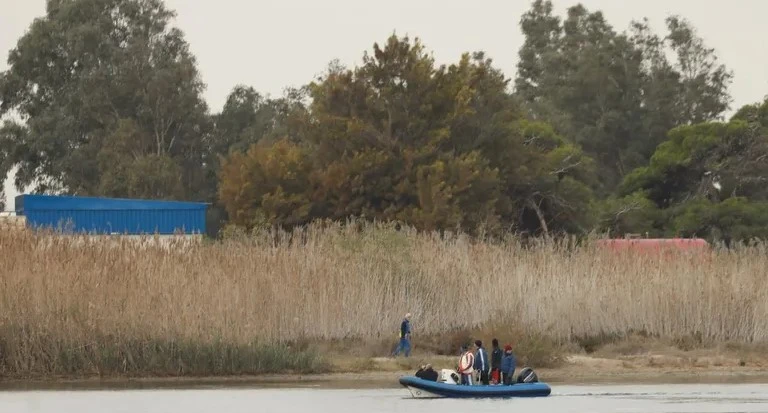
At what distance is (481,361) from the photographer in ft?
102

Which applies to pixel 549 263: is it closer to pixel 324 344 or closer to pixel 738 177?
pixel 324 344

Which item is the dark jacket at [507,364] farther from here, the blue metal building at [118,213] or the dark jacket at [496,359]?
the blue metal building at [118,213]

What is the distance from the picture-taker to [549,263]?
37.6 metres

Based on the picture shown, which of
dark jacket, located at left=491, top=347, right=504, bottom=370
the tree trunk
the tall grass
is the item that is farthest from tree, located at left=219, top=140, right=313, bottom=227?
dark jacket, located at left=491, top=347, right=504, bottom=370

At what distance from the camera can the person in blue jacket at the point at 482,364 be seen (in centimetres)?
3095

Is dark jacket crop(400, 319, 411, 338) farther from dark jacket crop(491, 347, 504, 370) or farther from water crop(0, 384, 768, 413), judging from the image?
dark jacket crop(491, 347, 504, 370)

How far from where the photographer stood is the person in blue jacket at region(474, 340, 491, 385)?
30953 millimetres

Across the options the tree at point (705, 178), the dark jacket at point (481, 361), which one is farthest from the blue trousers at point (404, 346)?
the tree at point (705, 178)

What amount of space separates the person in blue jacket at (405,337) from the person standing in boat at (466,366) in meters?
4.38

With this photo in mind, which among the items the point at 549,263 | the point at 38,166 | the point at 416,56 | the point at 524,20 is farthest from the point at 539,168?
the point at 524,20

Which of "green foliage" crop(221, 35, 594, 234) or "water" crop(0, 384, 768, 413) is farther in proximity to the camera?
"green foliage" crop(221, 35, 594, 234)

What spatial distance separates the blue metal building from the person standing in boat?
25.3 m

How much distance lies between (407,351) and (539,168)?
2675 centimetres

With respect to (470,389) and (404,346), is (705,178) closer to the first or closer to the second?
(404,346)
